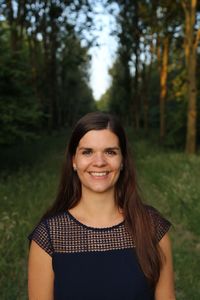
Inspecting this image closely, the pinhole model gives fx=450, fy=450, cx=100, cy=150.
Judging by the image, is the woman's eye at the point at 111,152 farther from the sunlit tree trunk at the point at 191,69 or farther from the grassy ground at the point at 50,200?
the sunlit tree trunk at the point at 191,69

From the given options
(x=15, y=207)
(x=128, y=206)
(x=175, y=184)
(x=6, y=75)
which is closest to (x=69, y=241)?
(x=128, y=206)

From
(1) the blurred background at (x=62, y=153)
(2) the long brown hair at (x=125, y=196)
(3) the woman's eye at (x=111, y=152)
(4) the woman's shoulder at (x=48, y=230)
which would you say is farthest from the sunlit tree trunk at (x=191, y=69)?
(4) the woman's shoulder at (x=48, y=230)

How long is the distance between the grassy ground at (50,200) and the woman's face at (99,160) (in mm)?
3439

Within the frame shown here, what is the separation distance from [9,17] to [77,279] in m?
20.5

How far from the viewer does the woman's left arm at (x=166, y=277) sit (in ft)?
7.96

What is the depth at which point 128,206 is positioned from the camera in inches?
99.7

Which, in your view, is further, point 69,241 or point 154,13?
point 154,13

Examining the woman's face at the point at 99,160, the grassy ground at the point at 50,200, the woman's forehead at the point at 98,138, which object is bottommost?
the grassy ground at the point at 50,200

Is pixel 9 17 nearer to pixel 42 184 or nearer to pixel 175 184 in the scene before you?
pixel 42 184

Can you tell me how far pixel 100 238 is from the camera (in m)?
2.33

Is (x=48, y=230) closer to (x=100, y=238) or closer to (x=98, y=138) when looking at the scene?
(x=100, y=238)

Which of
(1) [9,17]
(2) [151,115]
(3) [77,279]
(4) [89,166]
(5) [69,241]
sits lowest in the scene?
(2) [151,115]

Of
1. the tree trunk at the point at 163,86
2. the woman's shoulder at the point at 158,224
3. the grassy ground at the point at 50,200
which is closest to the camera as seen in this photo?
the woman's shoulder at the point at 158,224

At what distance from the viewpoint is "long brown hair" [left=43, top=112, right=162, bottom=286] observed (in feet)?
7.68
